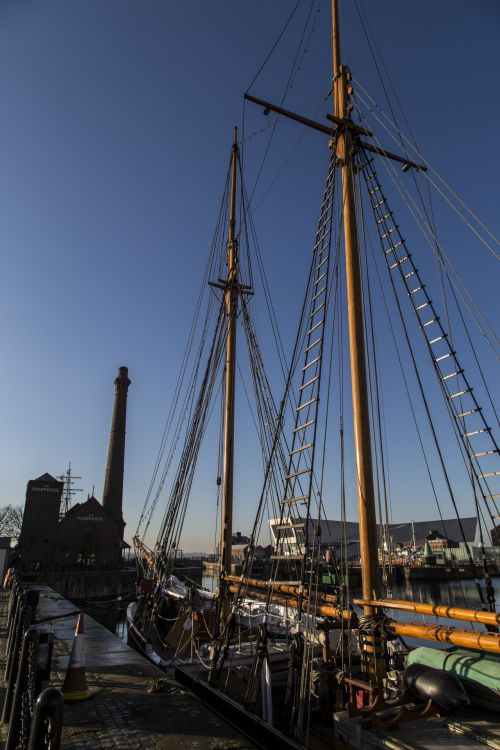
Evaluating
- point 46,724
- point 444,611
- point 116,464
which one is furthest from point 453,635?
point 116,464

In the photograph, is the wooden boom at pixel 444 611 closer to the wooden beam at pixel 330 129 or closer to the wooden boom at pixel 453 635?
the wooden boom at pixel 453 635

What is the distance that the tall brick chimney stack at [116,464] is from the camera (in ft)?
173

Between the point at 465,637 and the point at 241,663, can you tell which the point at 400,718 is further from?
the point at 241,663

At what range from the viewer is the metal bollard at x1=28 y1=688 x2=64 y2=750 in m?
2.59

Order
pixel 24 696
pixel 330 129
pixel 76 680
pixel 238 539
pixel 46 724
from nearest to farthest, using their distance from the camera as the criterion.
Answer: pixel 46 724 < pixel 24 696 < pixel 76 680 < pixel 330 129 < pixel 238 539

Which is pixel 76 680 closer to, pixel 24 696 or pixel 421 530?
pixel 24 696

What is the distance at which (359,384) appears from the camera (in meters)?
7.70

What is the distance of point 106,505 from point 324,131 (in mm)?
51002

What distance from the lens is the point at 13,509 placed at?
249ft

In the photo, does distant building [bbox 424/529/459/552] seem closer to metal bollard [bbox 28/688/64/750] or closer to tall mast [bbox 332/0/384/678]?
tall mast [bbox 332/0/384/678]

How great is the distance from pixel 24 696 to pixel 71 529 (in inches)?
1973

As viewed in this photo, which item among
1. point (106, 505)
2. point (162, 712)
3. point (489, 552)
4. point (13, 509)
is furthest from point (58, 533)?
point (489, 552)

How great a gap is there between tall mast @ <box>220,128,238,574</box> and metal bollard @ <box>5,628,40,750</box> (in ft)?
30.2

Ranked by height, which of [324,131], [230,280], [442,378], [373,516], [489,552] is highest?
[230,280]
